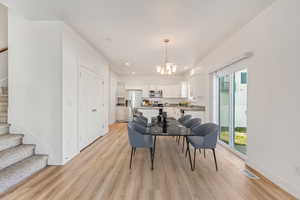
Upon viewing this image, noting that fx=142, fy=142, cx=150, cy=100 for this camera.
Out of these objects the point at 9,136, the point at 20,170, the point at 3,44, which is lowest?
the point at 20,170

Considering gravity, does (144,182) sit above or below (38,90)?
below

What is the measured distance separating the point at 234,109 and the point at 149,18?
281 centimetres

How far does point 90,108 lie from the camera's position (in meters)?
3.88

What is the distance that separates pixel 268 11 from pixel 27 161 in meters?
4.58

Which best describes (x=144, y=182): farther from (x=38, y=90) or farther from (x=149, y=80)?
(x=149, y=80)

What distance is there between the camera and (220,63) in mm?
3748

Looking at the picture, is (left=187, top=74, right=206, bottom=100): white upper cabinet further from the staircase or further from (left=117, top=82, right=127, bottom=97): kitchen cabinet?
the staircase

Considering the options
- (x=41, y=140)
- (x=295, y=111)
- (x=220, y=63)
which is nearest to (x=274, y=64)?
(x=295, y=111)

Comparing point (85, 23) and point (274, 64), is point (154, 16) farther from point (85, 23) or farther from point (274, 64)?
point (274, 64)

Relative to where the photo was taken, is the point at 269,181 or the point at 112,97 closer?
the point at 269,181

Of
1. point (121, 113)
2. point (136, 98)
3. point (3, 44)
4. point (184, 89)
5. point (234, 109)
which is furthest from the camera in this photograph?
point (136, 98)

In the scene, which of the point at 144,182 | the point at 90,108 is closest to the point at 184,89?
the point at 90,108

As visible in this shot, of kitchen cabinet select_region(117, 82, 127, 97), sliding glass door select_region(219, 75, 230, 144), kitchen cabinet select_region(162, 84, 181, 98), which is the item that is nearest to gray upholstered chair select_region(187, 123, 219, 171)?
sliding glass door select_region(219, 75, 230, 144)

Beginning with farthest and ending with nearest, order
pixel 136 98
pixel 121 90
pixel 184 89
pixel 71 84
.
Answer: pixel 121 90 < pixel 136 98 < pixel 184 89 < pixel 71 84
